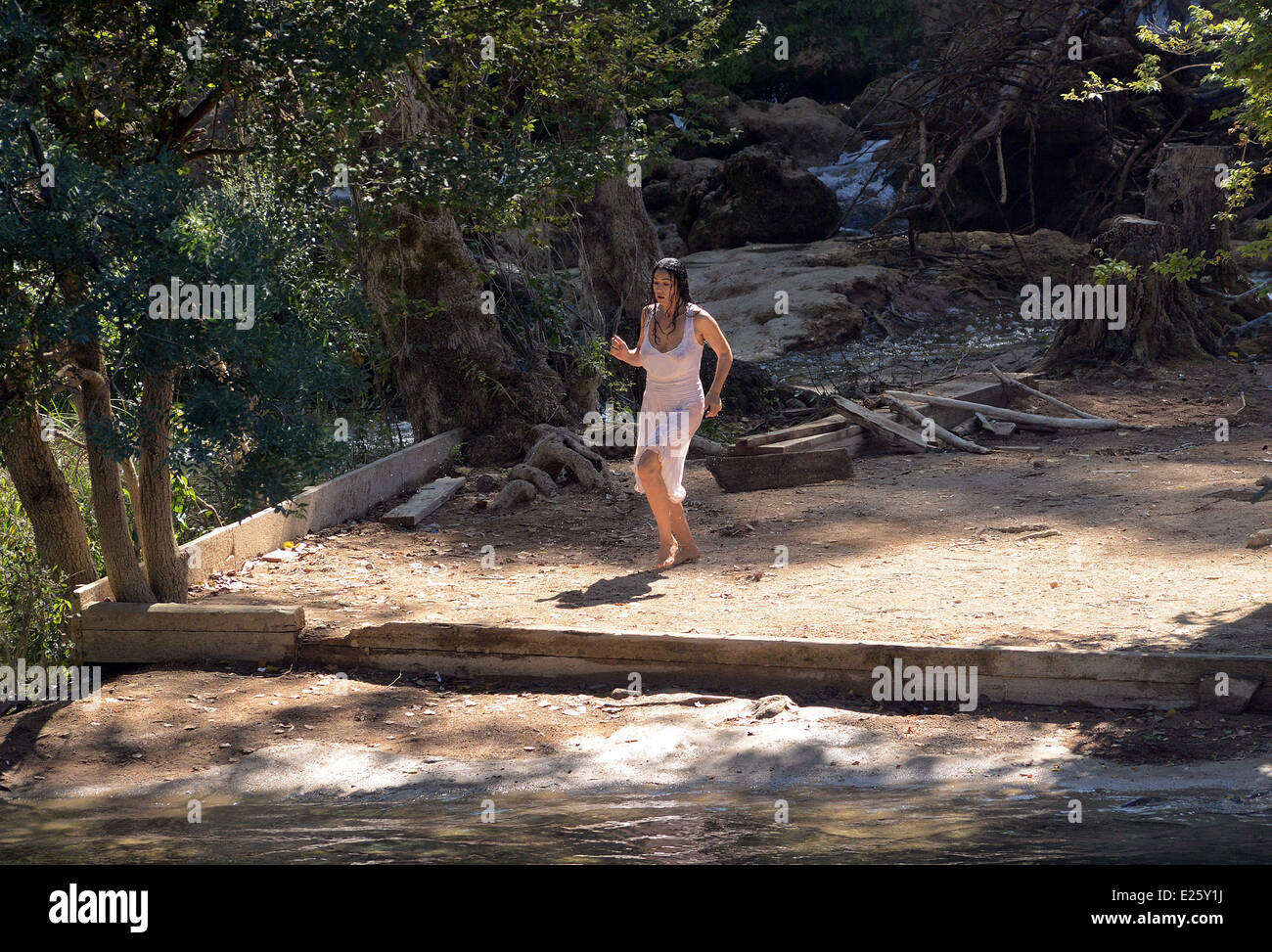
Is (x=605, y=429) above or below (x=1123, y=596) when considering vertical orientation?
above

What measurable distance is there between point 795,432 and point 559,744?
22.3 feet

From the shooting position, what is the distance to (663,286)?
807 centimetres

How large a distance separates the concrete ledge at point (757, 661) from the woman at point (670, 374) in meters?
1.97

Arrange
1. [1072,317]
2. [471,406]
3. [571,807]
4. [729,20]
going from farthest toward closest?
[729,20] < [1072,317] < [471,406] < [571,807]

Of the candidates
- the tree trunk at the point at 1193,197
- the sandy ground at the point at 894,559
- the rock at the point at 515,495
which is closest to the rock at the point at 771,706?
the sandy ground at the point at 894,559

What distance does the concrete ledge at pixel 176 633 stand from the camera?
690 cm

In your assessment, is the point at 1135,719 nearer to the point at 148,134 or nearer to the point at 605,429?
the point at 148,134

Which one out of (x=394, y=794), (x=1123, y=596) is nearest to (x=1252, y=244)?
(x=1123, y=596)

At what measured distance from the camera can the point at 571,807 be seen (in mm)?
4992

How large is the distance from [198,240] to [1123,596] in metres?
5.22

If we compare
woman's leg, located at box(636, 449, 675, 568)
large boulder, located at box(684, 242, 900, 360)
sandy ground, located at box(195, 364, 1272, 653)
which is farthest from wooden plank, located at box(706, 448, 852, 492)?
large boulder, located at box(684, 242, 900, 360)

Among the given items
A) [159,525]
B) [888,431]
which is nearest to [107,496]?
[159,525]

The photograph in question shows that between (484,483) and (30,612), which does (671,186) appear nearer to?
(484,483)

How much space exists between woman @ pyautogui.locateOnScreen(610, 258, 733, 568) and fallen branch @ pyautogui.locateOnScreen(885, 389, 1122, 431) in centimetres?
526
